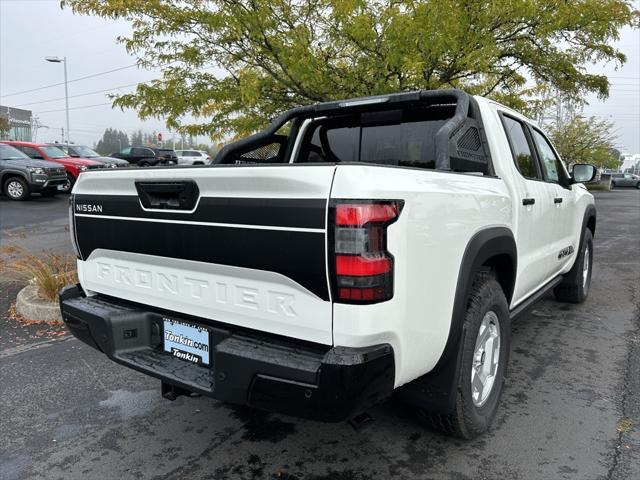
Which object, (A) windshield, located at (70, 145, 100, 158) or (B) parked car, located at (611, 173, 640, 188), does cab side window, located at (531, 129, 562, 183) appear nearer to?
(A) windshield, located at (70, 145, 100, 158)

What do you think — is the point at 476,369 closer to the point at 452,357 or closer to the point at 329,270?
the point at 452,357

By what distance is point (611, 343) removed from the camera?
4.38 meters

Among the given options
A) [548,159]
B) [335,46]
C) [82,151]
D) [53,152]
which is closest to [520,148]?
[548,159]

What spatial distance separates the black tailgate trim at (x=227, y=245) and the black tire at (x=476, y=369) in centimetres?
97

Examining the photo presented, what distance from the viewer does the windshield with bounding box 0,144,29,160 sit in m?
15.5

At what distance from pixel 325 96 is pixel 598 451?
5.91 meters

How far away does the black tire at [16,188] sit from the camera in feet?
49.2

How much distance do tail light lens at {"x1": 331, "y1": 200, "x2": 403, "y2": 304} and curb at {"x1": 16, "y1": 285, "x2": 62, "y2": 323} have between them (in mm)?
3909

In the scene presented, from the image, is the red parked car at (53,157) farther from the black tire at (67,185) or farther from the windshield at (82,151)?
the windshield at (82,151)

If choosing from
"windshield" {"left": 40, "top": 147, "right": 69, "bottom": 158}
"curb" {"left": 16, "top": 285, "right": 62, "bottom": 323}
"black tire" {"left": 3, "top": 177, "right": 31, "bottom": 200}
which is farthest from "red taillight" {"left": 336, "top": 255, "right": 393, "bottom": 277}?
"windshield" {"left": 40, "top": 147, "right": 69, "bottom": 158}

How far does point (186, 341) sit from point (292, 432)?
92cm

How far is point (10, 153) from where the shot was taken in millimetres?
15672

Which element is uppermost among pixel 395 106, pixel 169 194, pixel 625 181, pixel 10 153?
pixel 625 181

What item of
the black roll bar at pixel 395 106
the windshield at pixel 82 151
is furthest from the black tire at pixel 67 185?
the black roll bar at pixel 395 106
